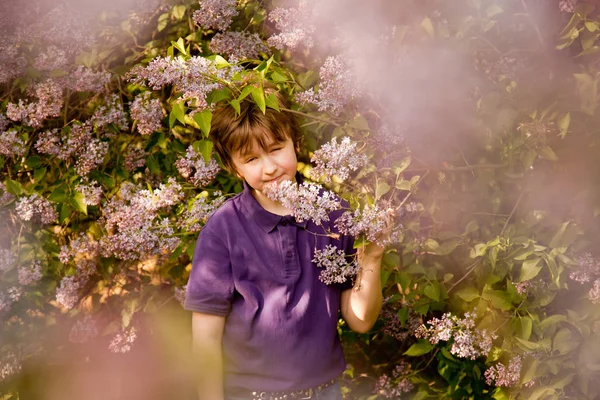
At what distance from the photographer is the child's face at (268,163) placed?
156cm

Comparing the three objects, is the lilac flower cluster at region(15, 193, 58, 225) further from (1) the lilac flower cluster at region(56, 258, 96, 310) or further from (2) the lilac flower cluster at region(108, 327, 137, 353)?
(2) the lilac flower cluster at region(108, 327, 137, 353)

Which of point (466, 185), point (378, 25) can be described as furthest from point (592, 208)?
point (378, 25)

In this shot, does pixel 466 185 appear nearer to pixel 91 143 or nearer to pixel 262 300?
pixel 262 300

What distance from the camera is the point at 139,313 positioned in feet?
7.72

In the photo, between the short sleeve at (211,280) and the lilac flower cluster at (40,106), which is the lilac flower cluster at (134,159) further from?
the short sleeve at (211,280)

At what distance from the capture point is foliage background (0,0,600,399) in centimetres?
172

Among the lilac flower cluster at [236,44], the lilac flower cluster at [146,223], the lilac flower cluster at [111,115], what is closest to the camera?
the lilac flower cluster at [146,223]

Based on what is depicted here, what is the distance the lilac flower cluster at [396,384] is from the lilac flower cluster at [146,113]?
1.01 m

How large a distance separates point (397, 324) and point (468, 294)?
0.33m

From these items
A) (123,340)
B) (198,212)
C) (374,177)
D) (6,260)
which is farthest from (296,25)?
(6,260)

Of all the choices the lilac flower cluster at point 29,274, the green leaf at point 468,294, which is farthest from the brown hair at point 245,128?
the lilac flower cluster at point 29,274

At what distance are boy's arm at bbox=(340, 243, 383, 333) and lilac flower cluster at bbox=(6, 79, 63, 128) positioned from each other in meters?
1.05

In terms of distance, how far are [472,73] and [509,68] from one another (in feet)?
0.30

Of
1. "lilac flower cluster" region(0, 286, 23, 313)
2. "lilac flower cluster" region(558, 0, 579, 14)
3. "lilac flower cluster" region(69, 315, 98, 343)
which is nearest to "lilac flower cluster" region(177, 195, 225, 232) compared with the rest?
"lilac flower cluster" region(69, 315, 98, 343)
